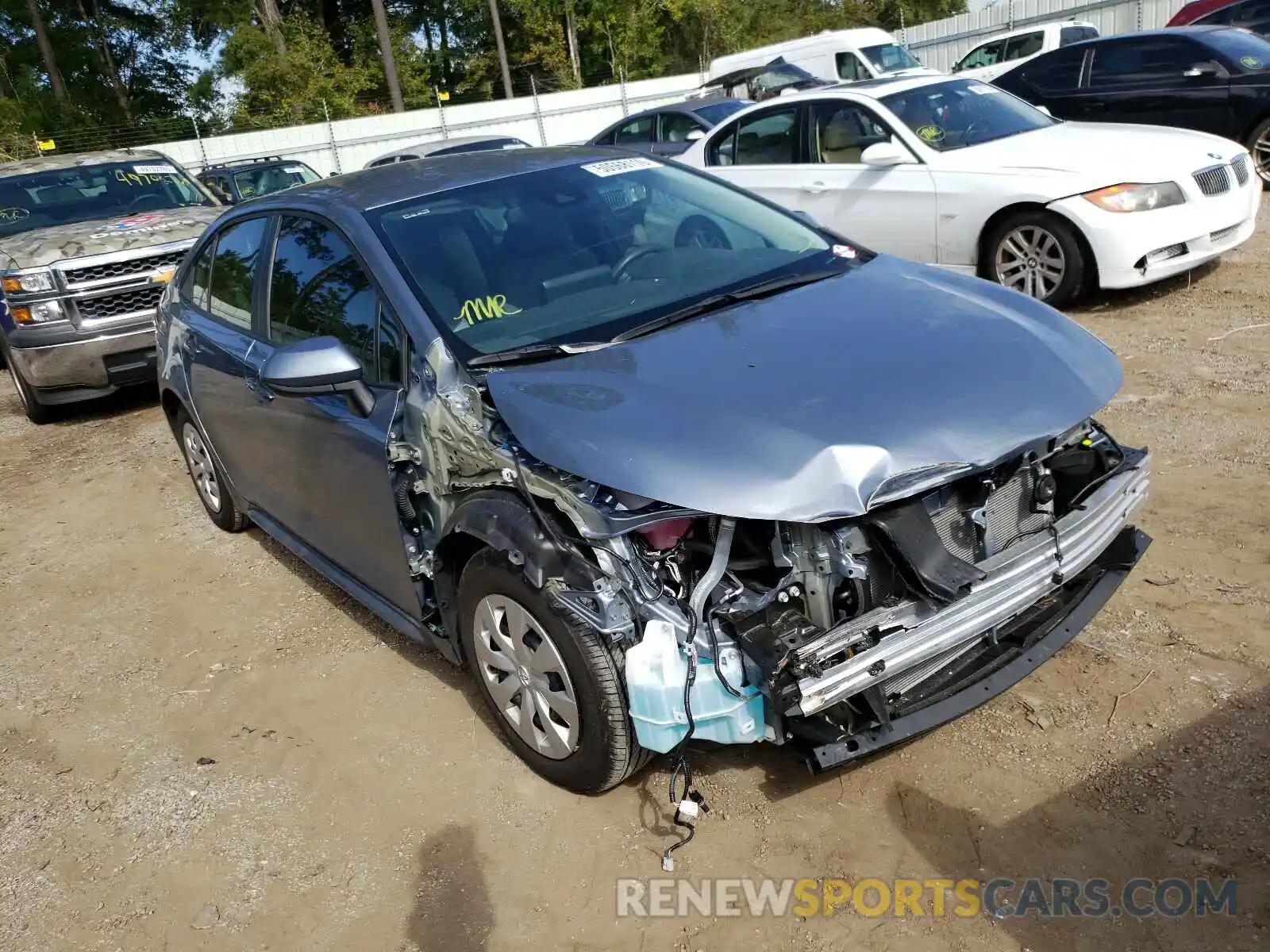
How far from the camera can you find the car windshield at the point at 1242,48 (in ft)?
30.7

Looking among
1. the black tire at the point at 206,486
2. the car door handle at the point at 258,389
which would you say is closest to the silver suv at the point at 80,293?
the black tire at the point at 206,486

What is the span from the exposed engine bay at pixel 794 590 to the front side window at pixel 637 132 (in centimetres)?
1145

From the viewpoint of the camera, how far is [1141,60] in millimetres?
9883

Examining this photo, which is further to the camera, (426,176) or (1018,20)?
(1018,20)

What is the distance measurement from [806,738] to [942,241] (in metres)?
5.36

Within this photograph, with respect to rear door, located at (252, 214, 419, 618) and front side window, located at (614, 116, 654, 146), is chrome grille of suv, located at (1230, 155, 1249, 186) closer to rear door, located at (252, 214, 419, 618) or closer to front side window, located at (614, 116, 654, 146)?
rear door, located at (252, 214, 419, 618)

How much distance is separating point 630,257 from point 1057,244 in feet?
13.8

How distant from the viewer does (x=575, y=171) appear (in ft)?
12.8

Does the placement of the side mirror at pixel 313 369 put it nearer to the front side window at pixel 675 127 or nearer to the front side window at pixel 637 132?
the front side window at pixel 675 127

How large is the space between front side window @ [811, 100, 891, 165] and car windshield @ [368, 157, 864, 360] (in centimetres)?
388

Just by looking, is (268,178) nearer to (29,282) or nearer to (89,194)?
(89,194)

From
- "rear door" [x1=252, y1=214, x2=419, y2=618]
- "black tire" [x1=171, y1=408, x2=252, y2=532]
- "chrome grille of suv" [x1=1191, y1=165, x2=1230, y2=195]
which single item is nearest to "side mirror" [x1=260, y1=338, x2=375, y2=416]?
"rear door" [x1=252, y1=214, x2=419, y2=618]

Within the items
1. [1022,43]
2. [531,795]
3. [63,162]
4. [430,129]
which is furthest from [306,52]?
[531,795]

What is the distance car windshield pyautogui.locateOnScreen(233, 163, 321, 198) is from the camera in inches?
579
